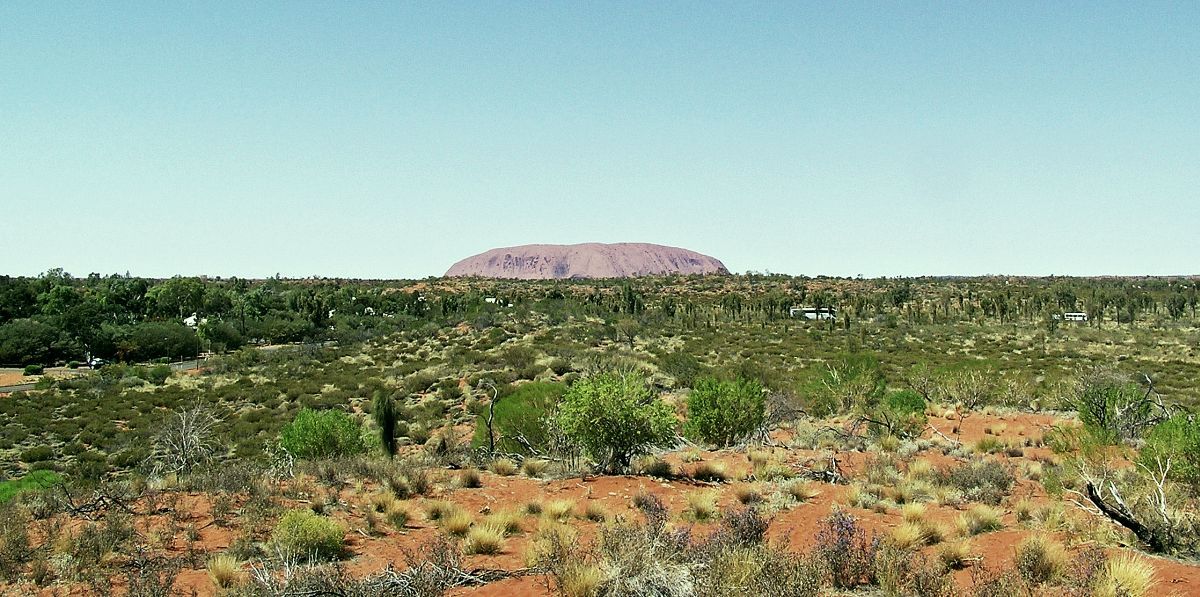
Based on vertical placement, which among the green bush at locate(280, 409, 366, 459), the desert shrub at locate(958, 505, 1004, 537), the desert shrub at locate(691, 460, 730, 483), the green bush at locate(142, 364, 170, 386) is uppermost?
the desert shrub at locate(958, 505, 1004, 537)

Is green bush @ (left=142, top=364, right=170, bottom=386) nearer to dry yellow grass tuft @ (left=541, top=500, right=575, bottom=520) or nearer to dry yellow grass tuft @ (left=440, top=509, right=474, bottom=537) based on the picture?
dry yellow grass tuft @ (left=440, top=509, right=474, bottom=537)

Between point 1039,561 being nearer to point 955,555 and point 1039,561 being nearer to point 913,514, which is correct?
point 955,555

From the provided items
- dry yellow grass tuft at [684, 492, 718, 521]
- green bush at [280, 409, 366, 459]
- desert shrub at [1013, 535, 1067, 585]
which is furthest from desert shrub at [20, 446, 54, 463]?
desert shrub at [1013, 535, 1067, 585]

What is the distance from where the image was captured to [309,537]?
397 inches

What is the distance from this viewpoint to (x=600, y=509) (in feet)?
41.7

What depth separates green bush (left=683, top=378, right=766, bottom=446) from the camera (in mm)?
23297

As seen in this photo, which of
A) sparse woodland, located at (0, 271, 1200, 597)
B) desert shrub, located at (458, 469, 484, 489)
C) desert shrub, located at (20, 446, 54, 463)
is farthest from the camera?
desert shrub, located at (20, 446, 54, 463)

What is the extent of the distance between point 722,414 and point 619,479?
324 inches

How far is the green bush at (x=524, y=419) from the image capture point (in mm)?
23281

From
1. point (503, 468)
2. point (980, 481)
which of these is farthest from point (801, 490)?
point (503, 468)

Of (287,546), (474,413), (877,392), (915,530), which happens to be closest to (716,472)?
(915,530)

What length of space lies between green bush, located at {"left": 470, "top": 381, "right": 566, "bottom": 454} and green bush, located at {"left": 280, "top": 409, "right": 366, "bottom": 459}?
418cm

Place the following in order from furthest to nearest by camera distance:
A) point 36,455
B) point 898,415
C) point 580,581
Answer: point 36,455 → point 898,415 → point 580,581

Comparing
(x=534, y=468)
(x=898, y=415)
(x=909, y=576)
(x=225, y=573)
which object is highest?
(x=909, y=576)
